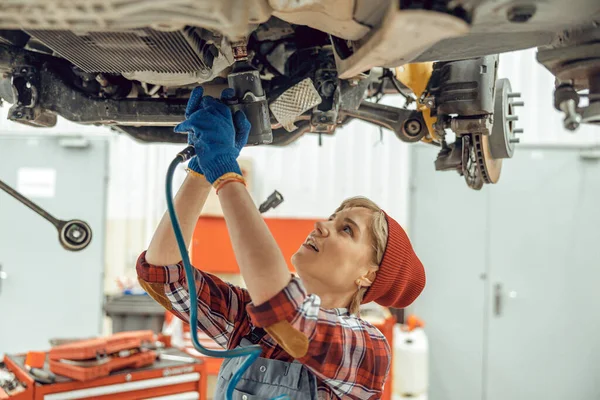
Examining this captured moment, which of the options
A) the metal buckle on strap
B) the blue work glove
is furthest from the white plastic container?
the blue work glove

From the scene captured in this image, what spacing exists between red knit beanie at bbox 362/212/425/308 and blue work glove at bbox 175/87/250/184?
17.6 inches

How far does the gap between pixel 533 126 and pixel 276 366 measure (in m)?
3.34

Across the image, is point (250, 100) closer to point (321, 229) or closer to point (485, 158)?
point (321, 229)

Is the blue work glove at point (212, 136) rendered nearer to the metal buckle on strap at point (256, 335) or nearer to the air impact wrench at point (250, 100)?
the air impact wrench at point (250, 100)

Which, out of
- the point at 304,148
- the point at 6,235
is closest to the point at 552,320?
the point at 304,148

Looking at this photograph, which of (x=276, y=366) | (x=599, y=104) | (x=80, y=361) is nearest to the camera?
(x=599, y=104)

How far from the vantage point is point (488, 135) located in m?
1.51

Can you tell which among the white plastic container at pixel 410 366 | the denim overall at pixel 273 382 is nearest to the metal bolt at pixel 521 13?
the denim overall at pixel 273 382

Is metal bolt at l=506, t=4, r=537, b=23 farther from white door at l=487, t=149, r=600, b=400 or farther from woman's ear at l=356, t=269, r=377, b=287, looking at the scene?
white door at l=487, t=149, r=600, b=400

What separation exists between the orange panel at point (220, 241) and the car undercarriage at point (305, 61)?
176 centimetres

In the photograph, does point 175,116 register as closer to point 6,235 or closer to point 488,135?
point 488,135

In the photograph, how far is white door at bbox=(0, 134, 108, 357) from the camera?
364cm

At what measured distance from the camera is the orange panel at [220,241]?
355 cm

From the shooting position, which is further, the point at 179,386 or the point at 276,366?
the point at 179,386
